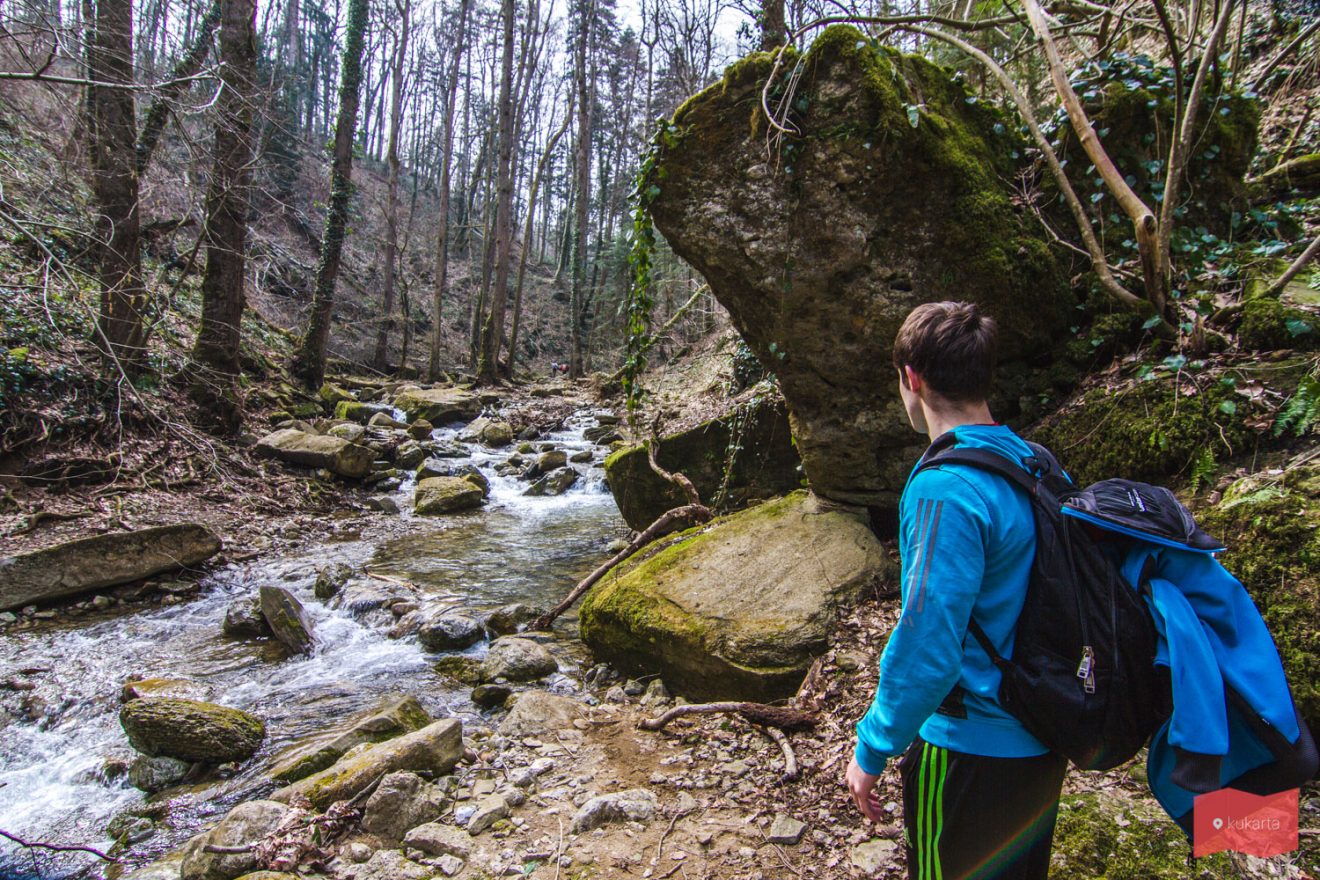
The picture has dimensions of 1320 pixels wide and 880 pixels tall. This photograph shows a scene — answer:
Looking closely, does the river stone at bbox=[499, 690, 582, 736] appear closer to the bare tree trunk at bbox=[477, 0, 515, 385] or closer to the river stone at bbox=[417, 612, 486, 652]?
the river stone at bbox=[417, 612, 486, 652]

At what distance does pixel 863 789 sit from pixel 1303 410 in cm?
276

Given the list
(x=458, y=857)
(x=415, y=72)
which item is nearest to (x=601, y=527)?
(x=458, y=857)

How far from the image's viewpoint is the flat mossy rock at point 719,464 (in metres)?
6.76

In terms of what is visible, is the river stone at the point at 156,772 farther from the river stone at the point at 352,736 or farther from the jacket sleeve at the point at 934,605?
the jacket sleeve at the point at 934,605

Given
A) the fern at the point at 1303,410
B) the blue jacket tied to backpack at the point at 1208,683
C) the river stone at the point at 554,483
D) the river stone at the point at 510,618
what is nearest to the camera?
the blue jacket tied to backpack at the point at 1208,683

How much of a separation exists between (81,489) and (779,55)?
8.19 m

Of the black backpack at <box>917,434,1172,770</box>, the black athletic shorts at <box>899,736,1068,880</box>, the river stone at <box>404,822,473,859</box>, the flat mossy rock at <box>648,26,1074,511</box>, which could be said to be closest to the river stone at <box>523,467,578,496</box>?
the flat mossy rock at <box>648,26,1074,511</box>

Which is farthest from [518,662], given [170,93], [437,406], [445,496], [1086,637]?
[437,406]

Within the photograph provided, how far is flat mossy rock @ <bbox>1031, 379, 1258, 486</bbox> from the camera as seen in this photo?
2953 millimetres

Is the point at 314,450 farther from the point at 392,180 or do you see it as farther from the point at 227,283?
the point at 392,180

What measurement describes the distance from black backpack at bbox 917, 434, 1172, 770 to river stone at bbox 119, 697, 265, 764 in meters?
4.42

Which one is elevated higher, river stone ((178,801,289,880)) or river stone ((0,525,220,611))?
river stone ((0,525,220,611))

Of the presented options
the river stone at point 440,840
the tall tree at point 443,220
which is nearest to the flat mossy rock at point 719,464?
the river stone at point 440,840

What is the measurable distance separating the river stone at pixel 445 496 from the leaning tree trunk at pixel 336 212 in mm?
4905
